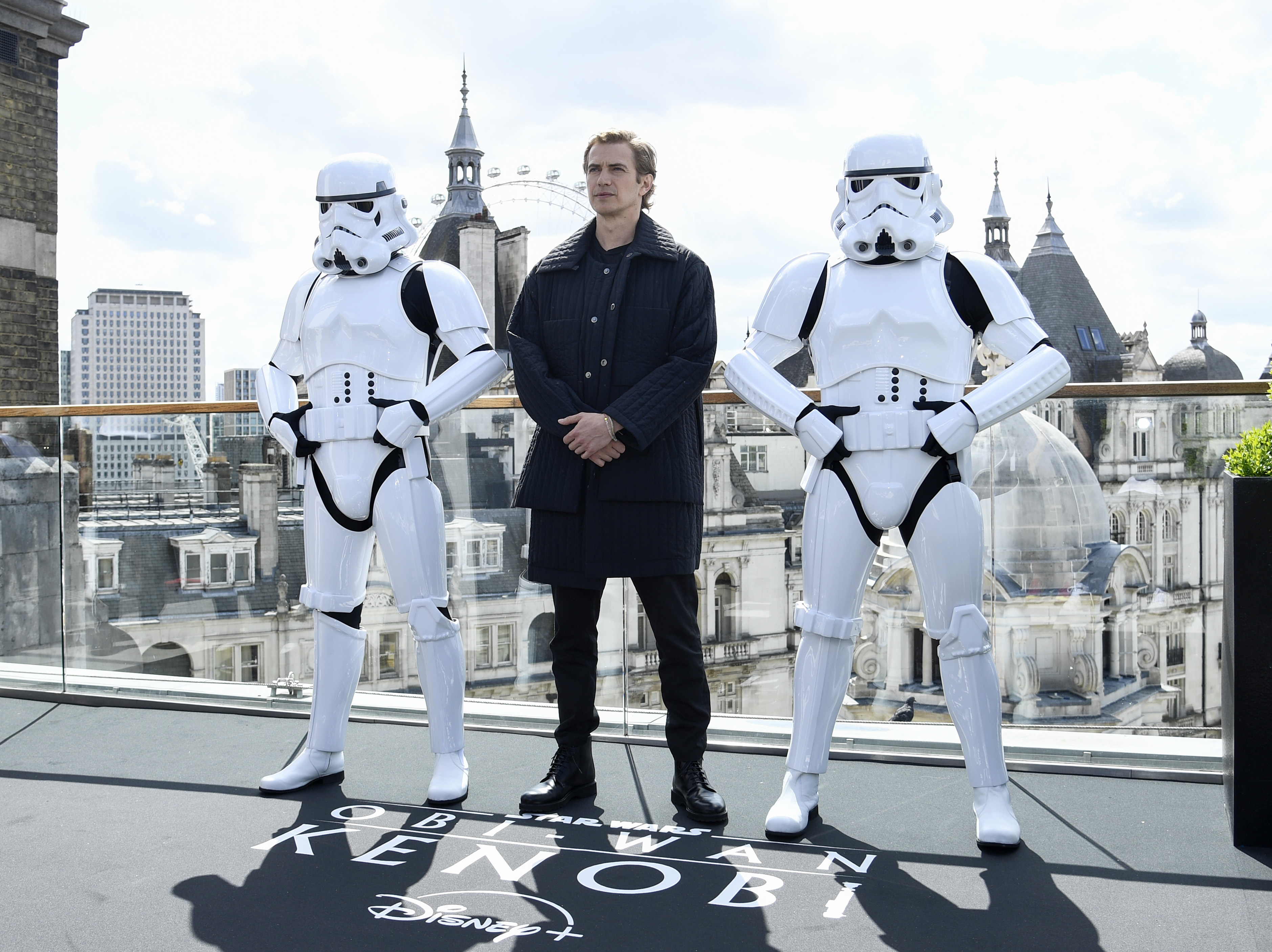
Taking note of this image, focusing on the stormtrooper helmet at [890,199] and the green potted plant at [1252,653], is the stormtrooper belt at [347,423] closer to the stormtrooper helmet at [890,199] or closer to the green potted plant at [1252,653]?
the stormtrooper helmet at [890,199]

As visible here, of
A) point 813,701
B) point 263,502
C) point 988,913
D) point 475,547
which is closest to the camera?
point 988,913

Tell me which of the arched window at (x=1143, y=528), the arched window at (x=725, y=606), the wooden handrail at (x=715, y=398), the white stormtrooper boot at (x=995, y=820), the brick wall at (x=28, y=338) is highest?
the brick wall at (x=28, y=338)

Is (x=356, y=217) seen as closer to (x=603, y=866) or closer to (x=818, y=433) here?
(x=818, y=433)

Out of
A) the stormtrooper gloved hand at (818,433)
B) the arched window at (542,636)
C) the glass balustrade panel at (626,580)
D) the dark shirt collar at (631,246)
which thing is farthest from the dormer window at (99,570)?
the stormtrooper gloved hand at (818,433)

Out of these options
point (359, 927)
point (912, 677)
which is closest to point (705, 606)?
point (912, 677)

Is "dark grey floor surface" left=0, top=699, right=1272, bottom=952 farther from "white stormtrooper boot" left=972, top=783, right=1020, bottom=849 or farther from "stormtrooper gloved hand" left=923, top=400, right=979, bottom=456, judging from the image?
"stormtrooper gloved hand" left=923, top=400, right=979, bottom=456

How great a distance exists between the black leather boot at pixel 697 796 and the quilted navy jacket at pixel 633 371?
77 centimetres

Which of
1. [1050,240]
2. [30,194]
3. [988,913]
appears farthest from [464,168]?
[988,913]

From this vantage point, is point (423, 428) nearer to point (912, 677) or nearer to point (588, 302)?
point (588, 302)

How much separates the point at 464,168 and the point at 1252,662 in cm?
7318

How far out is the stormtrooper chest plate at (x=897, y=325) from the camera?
307cm

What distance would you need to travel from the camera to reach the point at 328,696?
3611 mm

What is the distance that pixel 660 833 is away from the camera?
312 centimetres

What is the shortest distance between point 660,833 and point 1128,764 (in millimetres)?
1668
